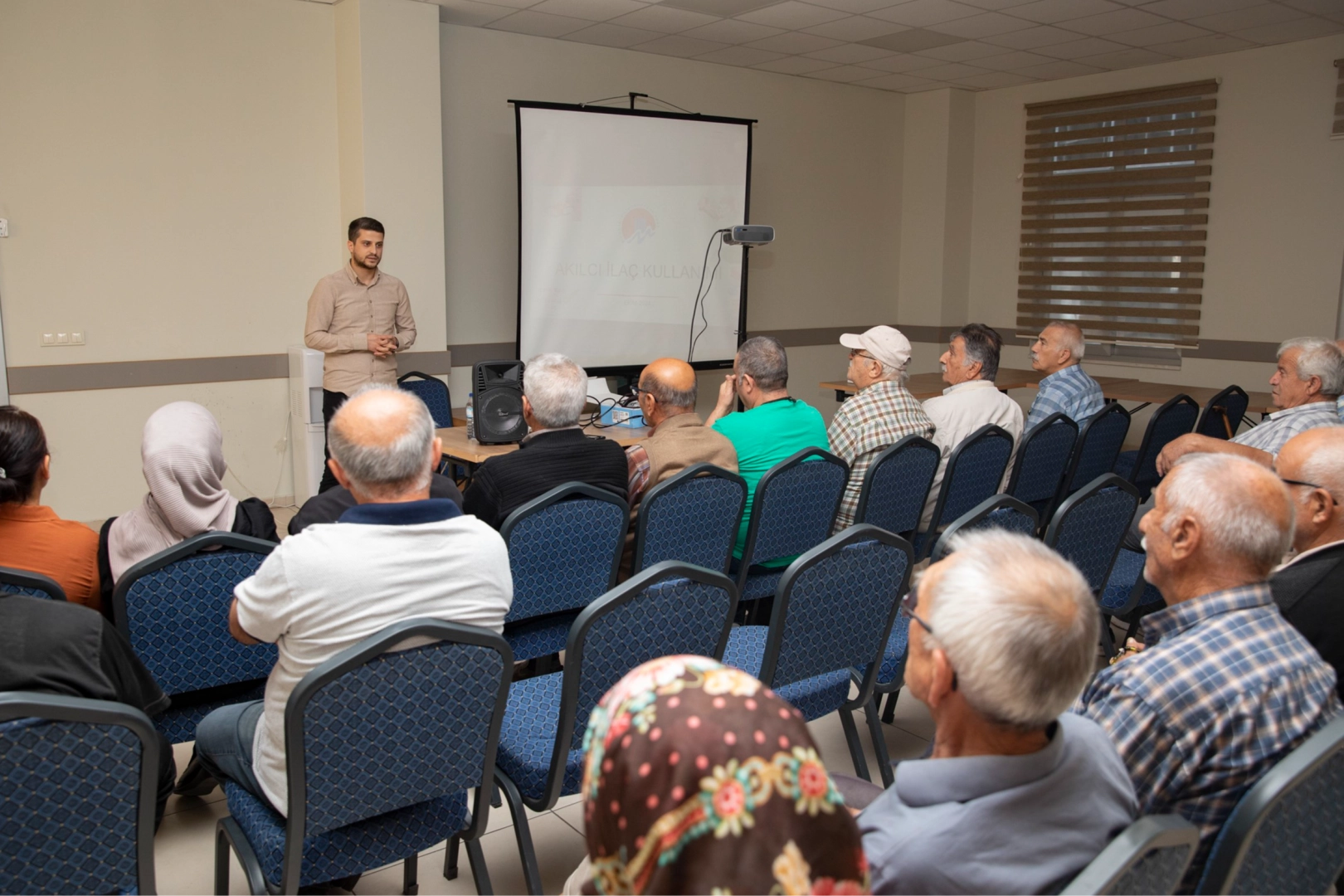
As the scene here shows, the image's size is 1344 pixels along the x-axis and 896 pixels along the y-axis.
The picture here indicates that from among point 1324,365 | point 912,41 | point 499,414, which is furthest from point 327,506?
point 912,41

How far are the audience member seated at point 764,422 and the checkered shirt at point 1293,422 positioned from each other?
5.12 ft

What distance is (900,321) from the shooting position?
8.85 meters

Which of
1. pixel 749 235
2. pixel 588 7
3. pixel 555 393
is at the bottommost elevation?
pixel 555 393

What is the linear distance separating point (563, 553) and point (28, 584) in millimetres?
1155

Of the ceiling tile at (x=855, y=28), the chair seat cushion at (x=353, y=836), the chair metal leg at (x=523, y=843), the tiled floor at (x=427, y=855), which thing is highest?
the ceiling tile at (x=855, y=28)

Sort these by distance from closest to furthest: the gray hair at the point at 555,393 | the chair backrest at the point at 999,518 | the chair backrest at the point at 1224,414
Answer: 1. the chair backrest at the point at 999,518
2. the gray hair at the point at 555,393
3. the chair backrest at the point at 1224,414

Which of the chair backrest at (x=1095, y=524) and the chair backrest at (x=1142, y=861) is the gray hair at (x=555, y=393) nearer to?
the chair backrest at (x=1095, y=524)

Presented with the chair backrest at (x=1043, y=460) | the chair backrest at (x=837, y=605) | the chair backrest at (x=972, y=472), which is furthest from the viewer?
the chair backrest at (x=1043, y=460)

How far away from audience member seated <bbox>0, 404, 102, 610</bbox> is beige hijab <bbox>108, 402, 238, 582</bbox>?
67mm

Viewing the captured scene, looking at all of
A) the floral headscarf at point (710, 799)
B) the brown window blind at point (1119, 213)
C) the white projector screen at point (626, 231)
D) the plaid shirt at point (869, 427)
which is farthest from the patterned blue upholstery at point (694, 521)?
the brown window blind at point (1119, 213)

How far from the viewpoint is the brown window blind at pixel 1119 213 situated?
7.17 metres

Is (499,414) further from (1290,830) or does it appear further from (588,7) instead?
(1290,830)

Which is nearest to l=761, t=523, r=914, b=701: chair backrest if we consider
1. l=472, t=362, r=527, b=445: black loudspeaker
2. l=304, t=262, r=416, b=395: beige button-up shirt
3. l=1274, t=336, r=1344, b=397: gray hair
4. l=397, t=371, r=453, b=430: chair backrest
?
l=472, t=362, r=527, b=445: black loudspeaker

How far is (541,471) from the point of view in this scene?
274cm
